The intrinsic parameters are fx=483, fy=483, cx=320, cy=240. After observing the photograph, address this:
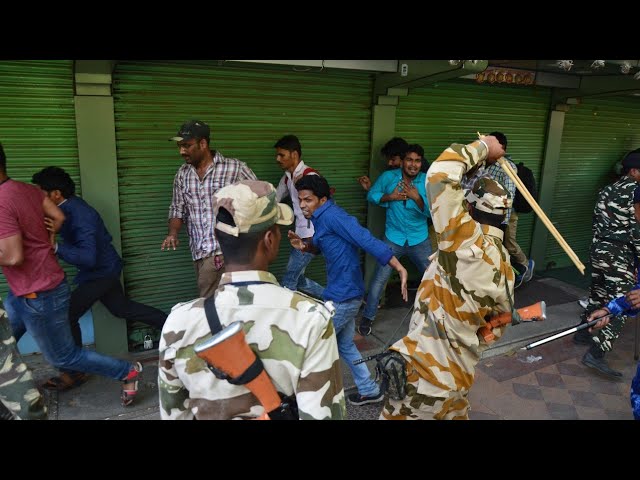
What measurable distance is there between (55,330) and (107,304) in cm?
77

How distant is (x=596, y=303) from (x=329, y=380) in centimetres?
437

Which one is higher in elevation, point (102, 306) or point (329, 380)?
point (329, 380)

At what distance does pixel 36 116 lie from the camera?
13.7 feet

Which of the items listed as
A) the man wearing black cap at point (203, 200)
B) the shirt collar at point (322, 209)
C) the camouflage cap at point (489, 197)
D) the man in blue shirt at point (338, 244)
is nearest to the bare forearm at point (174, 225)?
the man wearing black cap at point (203, 200)

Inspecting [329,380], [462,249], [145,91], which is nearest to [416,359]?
[462,249]

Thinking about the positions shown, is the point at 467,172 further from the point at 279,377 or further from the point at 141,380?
the point at 141,380

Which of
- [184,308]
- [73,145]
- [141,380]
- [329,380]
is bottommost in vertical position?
[141,380]

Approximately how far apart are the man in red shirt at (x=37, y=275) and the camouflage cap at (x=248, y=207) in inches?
78.4

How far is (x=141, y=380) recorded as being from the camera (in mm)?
4395

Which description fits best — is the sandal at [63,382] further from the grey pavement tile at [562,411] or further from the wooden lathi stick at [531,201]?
the grey pavement tile at [562,411]

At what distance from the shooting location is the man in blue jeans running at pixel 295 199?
4855 mm

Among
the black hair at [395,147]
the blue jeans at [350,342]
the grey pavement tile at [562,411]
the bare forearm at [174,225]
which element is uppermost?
the black hair at [395,147]

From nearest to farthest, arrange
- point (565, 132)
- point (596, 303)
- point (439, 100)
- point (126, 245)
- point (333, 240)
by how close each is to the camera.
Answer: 1. point (333, 240)
2. point (126, 245)
3. point (596, 303)
4. point (439, 100)
5. point (565, 132)

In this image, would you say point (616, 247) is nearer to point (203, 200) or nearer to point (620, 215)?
point (620, 215)
